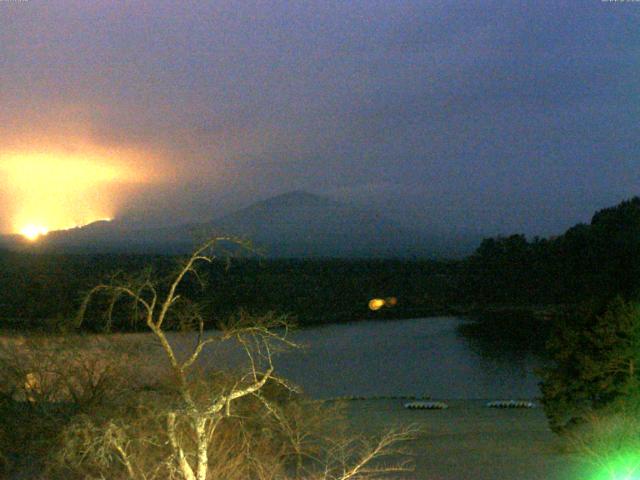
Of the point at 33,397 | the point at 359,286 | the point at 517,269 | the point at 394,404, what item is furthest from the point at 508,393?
the point at 359,286

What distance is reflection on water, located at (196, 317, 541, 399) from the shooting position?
27.8m

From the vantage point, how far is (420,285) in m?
70.7

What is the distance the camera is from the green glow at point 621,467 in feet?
34.0

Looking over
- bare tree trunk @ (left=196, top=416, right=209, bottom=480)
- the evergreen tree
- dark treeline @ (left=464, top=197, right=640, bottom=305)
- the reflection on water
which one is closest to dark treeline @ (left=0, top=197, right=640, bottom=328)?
dark treeline @ (left=464, top=197, right=640, bottom=305)

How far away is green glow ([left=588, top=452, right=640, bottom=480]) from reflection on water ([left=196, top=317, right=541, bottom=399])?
1027 cm

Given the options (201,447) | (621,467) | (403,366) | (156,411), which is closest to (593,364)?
(621,467)

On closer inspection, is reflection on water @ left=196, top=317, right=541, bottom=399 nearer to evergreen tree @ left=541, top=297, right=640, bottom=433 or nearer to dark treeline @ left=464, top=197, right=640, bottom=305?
evergreen tree @ left=541, top=297, right=640, bottom=433

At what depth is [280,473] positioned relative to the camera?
11.2 metres

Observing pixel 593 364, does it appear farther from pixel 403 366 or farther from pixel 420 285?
pixel 420 285

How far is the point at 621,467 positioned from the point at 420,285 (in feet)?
197

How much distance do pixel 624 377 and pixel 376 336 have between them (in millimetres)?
31875

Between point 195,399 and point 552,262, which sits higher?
point 195,399

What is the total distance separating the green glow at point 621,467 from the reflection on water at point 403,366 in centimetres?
1027

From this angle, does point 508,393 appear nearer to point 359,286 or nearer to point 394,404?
point 394,404
